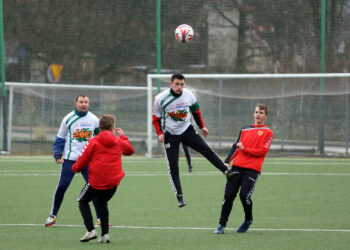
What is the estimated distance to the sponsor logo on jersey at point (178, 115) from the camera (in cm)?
1016

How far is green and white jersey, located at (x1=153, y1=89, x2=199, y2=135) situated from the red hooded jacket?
7.11 ft

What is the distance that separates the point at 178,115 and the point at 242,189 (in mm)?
1989

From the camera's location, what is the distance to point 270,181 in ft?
49.6

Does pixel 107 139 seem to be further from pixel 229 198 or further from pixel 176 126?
pixel 176 126

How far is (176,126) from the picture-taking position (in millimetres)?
10242

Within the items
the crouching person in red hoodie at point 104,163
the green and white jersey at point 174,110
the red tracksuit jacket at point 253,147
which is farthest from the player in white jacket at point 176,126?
the crouching person in red hoodie at point 104,163

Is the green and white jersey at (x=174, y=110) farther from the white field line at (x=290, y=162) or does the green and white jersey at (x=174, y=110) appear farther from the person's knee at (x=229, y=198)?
the white field line at (x=290, y=162)

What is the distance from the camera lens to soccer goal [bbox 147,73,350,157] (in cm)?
2072

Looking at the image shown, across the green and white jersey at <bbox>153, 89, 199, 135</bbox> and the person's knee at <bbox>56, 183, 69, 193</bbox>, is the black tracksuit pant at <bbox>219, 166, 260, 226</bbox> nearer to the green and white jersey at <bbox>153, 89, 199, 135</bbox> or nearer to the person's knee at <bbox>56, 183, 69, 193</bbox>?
the green and white jersey at <bbox>153, 89, 199, 135</bbox>

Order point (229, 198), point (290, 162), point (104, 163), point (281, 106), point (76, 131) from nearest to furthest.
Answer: point (104, 163) → point (229, 198) → point (76, 131) → point (290, 162) → point (281, 106)

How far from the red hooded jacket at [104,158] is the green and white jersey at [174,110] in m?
2.17

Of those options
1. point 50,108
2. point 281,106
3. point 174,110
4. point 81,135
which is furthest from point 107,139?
point 50,108

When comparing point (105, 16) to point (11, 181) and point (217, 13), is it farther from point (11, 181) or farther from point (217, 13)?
point (11, 181)

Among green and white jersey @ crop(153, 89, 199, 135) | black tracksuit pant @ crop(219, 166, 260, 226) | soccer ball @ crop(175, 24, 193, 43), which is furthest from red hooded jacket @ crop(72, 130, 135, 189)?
soccer ball @ crop(175, 24, 193, 43)
